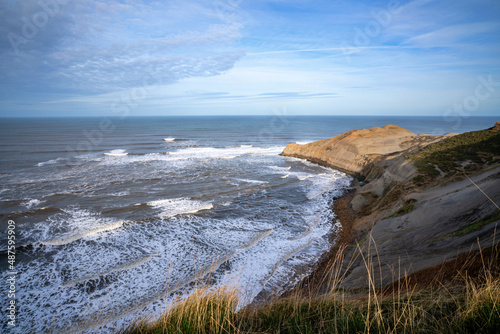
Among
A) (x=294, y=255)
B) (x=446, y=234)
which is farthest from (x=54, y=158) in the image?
(x=446, y=234)

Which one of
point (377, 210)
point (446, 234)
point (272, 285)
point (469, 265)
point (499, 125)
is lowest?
point (272, 285)

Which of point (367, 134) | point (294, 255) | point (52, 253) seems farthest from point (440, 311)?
point (367, 134)

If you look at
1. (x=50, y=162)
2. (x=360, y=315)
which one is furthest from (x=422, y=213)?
(x=50, y=162)

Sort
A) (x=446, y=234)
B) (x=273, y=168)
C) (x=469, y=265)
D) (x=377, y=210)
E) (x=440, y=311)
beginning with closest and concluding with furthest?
(x=440, y=311) < (x=469, y=265) < (x=446, y=234) < (x=377, y=210) < (x=273, y=168)

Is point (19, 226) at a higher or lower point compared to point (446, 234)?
lower

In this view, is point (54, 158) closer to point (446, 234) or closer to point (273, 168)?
point (273, 168)

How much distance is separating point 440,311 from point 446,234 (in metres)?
5.58

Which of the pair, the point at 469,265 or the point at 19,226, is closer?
the point at 469,265

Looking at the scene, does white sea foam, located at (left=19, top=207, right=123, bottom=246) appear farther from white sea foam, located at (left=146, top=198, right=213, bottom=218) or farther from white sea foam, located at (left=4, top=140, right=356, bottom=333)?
white sea foam, located at (left=146, top=198, right=213, bottom=218)

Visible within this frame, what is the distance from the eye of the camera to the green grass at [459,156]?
47.0 ft

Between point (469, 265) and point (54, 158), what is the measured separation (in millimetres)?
40512

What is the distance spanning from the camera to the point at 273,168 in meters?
30.0

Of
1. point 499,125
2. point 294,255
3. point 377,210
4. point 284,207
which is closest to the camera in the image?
point 294,255

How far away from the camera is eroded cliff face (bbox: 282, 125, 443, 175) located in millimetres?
27391
